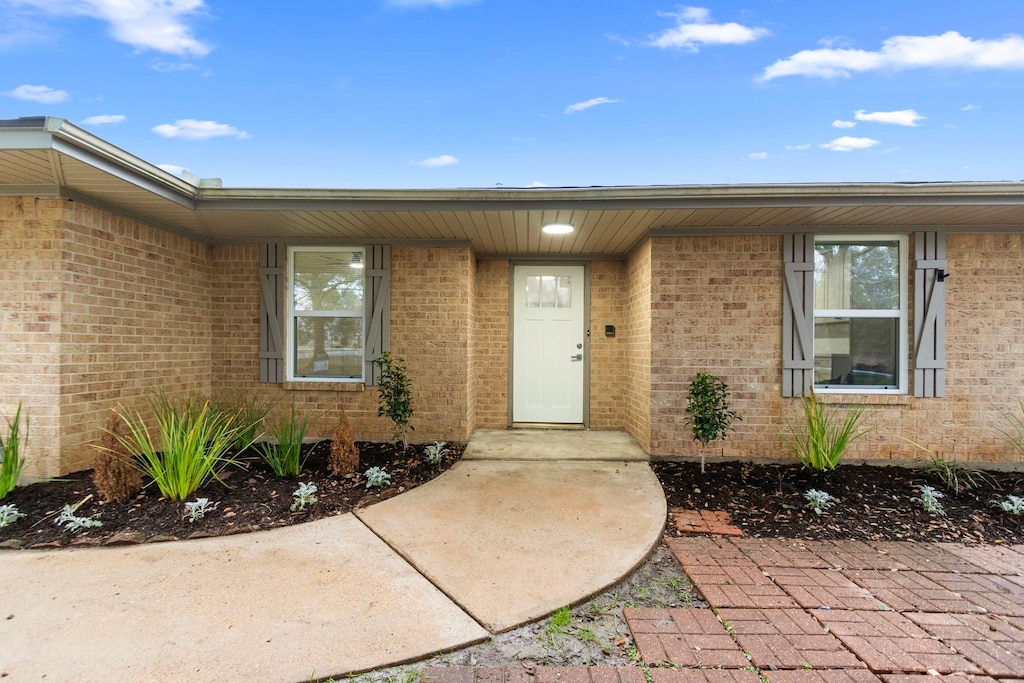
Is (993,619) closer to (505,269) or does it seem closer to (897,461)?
(897,461)

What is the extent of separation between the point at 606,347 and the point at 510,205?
2.59 metres

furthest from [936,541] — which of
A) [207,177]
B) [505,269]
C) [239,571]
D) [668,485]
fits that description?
[207,177]

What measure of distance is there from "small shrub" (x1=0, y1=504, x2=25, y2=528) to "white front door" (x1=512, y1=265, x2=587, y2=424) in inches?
172

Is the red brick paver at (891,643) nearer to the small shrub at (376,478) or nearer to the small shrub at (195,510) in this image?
the small shrub at (376,478)

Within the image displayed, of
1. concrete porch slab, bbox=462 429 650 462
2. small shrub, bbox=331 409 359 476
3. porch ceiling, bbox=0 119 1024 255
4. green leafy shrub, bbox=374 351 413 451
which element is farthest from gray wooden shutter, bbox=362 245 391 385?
concrete porch slab, bbox=462 429 650 462

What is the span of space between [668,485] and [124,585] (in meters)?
3.63

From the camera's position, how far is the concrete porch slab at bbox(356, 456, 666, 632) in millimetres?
2186

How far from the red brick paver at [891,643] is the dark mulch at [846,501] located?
94 centimetres

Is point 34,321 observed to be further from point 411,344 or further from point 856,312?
point 856,312

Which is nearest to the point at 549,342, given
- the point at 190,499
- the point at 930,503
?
the point at 930,503

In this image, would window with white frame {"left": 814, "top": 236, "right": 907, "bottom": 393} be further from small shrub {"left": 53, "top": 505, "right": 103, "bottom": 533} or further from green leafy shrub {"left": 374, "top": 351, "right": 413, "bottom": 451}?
small shrub {"left": 53, "top": 505, "right": 103, "bottom": 533}

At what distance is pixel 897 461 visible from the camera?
437cm

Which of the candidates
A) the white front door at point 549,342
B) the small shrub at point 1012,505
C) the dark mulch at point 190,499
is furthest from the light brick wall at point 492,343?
the small shrub at point 1012,505

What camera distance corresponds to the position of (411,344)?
16.4ft
